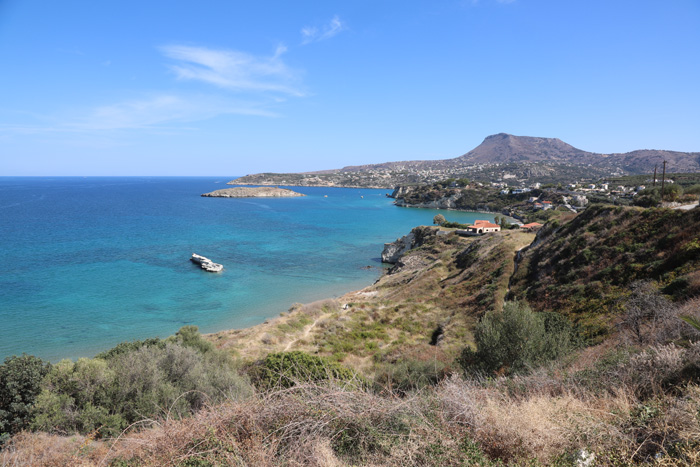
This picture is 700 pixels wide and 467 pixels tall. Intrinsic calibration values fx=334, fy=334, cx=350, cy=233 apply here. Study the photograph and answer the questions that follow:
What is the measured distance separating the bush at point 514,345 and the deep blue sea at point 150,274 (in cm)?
2180

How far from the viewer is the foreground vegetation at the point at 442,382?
4258 mm

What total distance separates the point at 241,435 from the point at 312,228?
242 feet

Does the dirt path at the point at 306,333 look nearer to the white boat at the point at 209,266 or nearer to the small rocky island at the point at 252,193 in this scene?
the white boat at the point at 209,266

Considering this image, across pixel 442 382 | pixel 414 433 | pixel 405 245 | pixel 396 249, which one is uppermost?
pixel 414 433

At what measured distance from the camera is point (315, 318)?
952 inches

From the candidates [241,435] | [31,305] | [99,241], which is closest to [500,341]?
[241,435]

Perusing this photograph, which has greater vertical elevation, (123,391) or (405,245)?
(123,391)

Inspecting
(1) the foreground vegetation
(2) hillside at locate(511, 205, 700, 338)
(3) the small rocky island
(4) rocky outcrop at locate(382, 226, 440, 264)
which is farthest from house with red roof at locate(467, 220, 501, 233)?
(3) the small rocky island

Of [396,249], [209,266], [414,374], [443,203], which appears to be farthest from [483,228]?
[443,203]

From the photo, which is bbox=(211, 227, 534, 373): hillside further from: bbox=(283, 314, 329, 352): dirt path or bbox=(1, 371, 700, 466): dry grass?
bbox=(1, 371, 700, 466): dry grass

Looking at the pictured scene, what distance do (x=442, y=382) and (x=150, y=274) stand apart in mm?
41988

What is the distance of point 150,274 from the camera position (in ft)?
131

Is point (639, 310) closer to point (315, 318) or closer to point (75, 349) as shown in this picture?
point (315, 318)

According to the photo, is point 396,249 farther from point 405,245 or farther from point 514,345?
point 514,345
